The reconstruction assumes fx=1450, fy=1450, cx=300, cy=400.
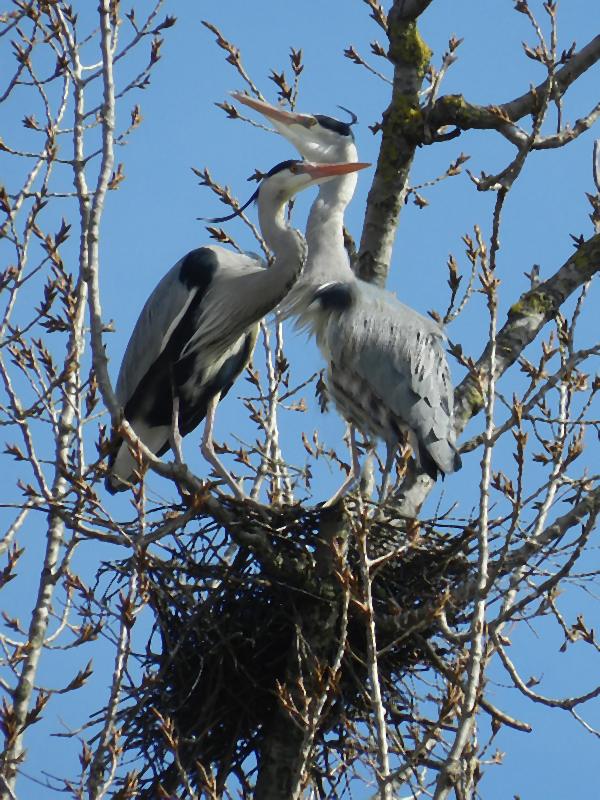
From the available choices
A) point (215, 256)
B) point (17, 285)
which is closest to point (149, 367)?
point (215, 256)

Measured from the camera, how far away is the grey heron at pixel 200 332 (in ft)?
19.7

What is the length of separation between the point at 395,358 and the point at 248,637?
1877 mm

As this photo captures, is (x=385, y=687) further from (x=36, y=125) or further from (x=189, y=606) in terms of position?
(x=36, y=125)

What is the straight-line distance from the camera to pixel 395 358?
6.32 m

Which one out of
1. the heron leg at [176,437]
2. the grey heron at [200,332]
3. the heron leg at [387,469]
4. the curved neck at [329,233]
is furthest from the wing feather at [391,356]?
the heron leg at [176,437]

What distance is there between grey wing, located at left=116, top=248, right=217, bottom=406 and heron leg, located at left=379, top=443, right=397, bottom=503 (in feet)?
3.49

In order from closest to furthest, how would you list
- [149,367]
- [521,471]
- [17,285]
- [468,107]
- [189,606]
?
[521,471] < [189,606] < [17,285] < [468,107] < [149,367]

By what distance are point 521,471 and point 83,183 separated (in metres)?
1.67

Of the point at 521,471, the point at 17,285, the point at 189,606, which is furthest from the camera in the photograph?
the point at 17,285

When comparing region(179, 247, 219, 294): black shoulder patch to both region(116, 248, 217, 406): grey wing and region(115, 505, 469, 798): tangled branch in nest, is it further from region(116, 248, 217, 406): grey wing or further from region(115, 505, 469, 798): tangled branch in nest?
region(115, 505, 469, 798): tangled branch in nest

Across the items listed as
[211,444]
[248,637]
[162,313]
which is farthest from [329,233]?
[248,637]

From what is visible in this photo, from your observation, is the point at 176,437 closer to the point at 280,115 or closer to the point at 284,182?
the point at 284,182

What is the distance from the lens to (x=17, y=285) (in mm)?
5242

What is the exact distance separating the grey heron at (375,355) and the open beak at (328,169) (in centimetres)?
48
